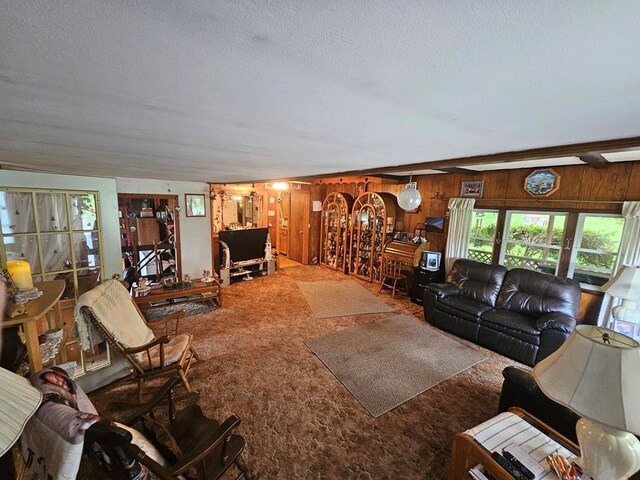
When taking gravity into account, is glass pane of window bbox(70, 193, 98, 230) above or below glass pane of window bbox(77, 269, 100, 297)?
above

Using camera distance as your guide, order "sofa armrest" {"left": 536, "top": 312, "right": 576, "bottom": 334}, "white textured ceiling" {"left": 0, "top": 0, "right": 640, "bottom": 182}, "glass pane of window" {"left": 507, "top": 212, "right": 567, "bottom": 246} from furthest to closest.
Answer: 1. "glass pane of window" {"left": 507, "top": 212, "right": 567, "bottom": 246}
2. "sofa armrest" {"left": 536, "top": 312, "right": 576, "bottom": 334}
3. "white textured ceiling" {"left": 0, "top": 0, "right": 640, "bottom": 182}

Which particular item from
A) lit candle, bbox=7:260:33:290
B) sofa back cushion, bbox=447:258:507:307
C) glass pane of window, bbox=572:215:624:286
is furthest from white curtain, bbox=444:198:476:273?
lit candle, bbox=7:260:33:290

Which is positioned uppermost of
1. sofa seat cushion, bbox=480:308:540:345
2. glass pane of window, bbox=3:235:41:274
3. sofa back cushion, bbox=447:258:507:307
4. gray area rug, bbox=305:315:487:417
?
glass pane of window, bbox=3:235:41:274

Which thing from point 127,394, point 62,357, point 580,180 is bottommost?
point 127,394

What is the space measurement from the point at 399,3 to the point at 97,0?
20.6 inches

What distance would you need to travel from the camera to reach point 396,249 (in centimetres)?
541

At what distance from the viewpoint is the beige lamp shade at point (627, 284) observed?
110 inches

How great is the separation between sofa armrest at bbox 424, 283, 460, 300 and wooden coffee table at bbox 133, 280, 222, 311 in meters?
3.40

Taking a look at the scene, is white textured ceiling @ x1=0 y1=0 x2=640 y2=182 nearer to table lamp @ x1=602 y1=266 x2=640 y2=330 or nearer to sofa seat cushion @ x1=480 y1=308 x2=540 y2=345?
table lamp @ x1=602 y1=266 x2=640 y2=330

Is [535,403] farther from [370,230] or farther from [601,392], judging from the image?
[370,230]

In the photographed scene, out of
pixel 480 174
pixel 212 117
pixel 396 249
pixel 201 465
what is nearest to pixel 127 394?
pixel 201 465

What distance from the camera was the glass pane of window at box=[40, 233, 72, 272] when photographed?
2324mm

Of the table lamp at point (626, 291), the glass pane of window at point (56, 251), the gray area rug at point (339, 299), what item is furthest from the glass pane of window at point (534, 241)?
the glass pane of window at point (56, 251)

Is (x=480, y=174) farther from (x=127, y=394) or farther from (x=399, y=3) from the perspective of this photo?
(x=127, y=394)
